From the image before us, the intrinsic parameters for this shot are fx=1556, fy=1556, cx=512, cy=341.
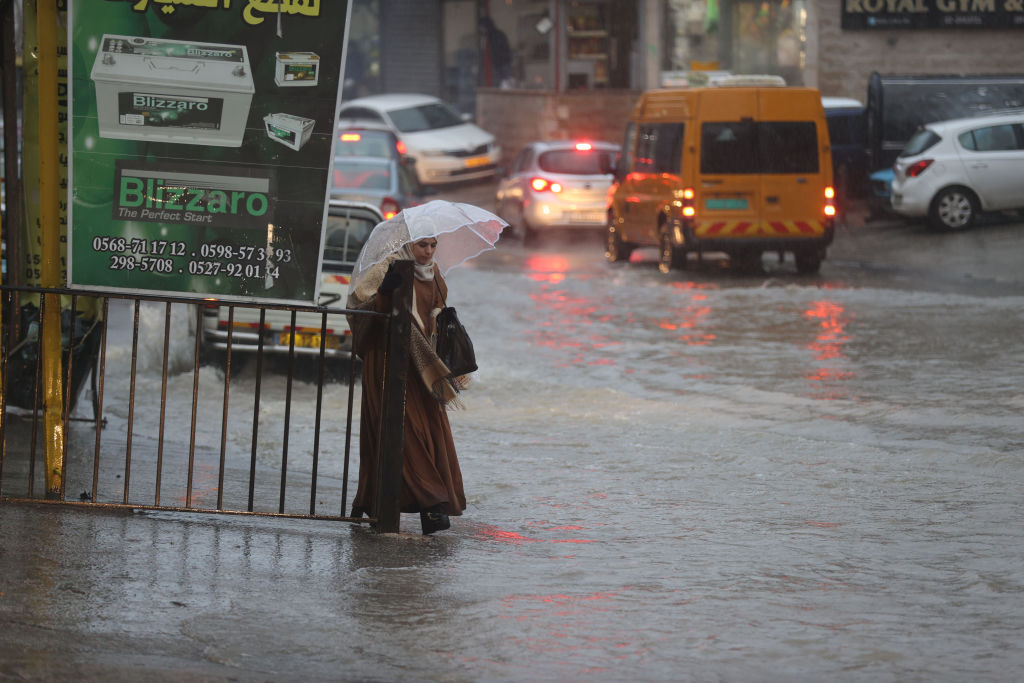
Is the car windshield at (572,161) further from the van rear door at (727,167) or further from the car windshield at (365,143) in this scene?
the van rear door at (727,167)

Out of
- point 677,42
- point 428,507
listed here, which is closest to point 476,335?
point 428,507

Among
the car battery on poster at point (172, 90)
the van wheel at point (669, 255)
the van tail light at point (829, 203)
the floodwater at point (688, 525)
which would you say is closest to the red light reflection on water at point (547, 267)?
the van wheel at point (669, 255)

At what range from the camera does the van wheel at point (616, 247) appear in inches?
878

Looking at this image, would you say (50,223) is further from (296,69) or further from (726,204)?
(726,204)

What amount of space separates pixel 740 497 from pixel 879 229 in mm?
17911

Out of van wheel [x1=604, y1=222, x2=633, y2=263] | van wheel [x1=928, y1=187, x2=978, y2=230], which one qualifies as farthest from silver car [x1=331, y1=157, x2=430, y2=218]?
van wheel [x1=928, y1=187, x2=978, y2=230]

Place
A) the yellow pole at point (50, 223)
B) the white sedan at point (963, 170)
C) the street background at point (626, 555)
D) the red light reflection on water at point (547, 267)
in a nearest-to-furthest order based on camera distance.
Answer: the street background at point (626, 555)
the yellow pole at point (50, 223)
the red light reflection on water at point (547, 267)
the white sedan at point (963, 170)

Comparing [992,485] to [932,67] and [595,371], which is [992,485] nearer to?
[595,371]

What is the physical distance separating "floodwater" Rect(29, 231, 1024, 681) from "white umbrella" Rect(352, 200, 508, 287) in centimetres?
126

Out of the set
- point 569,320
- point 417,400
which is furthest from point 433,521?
point 569,320

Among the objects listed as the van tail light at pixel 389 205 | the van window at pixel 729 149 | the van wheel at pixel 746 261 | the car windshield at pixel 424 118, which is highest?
the car windshield at pixel 424 118

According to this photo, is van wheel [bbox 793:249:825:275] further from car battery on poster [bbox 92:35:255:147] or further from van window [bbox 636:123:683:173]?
car battery on poster [bbox 92:35:255:147]

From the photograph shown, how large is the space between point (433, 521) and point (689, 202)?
13324 mm

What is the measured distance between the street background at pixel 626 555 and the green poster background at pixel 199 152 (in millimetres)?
1172
